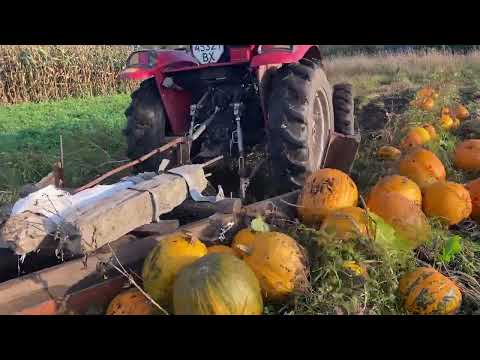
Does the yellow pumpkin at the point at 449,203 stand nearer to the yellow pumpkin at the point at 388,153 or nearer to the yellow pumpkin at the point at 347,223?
the yellow pumpkin at the point at 347,223

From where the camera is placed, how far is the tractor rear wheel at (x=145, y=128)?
19.2ft

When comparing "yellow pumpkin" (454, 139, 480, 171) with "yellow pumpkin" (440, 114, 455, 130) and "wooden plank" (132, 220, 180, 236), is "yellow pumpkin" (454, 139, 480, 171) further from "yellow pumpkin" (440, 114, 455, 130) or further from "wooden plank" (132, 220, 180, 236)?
"wooden plank" (132, 220, 180, 236)

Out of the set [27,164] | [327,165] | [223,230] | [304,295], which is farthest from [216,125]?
[27,164]

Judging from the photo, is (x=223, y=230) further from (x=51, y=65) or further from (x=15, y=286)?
(x=51, y=65)

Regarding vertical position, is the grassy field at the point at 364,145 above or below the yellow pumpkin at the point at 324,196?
below

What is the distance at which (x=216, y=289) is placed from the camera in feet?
8.46

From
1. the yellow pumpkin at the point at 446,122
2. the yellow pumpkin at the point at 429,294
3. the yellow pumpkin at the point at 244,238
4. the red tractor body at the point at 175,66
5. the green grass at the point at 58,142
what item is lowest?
the green grass at the point at 58,142

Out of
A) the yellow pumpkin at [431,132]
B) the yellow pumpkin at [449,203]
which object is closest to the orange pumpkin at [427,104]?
the yellow pumpkin at [431,132]

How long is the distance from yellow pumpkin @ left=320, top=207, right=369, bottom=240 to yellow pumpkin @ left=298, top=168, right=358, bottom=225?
7.1 inches

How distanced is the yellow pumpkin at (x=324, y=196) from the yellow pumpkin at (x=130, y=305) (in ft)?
4.47

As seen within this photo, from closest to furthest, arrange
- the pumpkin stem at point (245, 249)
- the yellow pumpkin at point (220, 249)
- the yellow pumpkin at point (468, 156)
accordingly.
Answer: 1. the pumpkin stem at point (245, 249)
2. the yellow pumpkin at point (220, 249)
3. the yellow pumpkin at point (468, 156)

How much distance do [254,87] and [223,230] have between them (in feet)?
8.37

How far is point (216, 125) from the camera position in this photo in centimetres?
573

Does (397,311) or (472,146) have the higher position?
(472,146)
